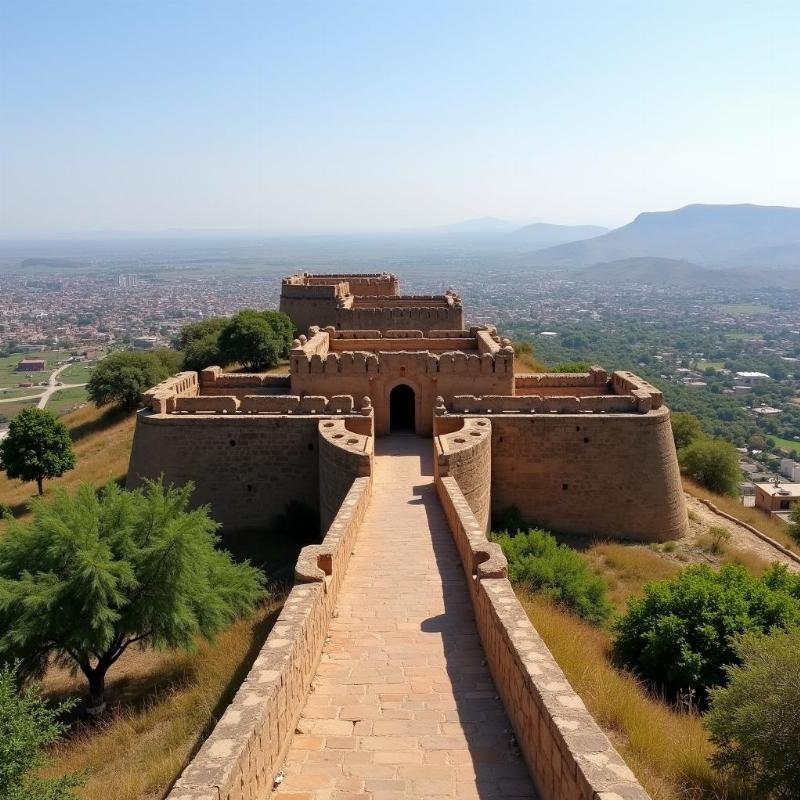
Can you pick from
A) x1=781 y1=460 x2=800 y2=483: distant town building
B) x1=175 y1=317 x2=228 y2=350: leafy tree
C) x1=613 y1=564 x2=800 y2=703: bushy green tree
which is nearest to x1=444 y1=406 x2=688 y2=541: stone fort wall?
x1=613 y1=564 x2=800 y2=703: bushy green tree

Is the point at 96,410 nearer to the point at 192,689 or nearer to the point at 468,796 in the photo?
the point at 192,689

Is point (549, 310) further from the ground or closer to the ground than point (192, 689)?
closer to the ground

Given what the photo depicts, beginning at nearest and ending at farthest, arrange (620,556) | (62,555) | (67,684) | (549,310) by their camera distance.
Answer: (62,555), (67,684), (620,556), (549,310)

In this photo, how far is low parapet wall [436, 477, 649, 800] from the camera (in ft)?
14.1

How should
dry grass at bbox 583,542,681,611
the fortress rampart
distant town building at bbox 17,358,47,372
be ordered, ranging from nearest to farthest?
dry grass at bbox 583,542,681,611 → the fortress rampart → distant town building at bbox 17,358,47,372

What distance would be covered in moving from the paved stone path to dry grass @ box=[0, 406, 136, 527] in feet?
48.5

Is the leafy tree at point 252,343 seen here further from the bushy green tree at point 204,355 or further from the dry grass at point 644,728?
the dry grass at point 644,728

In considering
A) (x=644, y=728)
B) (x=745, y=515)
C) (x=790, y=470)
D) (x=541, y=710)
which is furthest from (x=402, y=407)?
(x=790, y=470)

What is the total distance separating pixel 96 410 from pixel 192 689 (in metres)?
29.1

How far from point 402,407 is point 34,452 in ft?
47.8

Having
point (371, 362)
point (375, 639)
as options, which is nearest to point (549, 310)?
point (371, 362)

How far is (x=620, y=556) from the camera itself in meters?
16.0

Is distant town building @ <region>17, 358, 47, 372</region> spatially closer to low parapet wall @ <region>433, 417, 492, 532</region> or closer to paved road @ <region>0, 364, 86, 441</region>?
paved road @ <region>0, 364, 86, 441</region>

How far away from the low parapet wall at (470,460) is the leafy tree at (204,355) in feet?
65.2
